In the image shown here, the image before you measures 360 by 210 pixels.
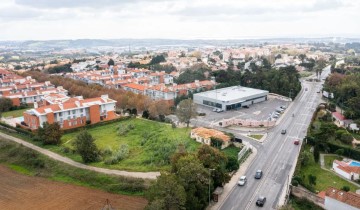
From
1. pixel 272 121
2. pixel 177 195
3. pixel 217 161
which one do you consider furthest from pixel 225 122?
pixel 177 195

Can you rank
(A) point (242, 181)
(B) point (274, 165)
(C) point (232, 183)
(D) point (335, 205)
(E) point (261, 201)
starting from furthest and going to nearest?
(B) point (274, 165) < (C) point (232, 183) < (A) point (242, 181) < (E) point (261, 201) < (D) point (335, 205)

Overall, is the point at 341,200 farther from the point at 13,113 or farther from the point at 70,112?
the point at 13,113

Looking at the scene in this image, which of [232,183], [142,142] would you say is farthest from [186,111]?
[232,183]

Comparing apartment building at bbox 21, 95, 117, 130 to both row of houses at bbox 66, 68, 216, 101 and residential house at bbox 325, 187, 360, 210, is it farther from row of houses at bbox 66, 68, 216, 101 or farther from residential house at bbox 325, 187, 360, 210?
residential house at bbox 325, 187, 360, 210

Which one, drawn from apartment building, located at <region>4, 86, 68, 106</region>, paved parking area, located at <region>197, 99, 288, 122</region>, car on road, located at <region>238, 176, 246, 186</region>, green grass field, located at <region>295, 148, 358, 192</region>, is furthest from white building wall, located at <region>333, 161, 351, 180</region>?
apartment building, located at <region>4, 86, 68, 106</region>

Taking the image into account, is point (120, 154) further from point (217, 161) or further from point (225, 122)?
point (225, 122)
